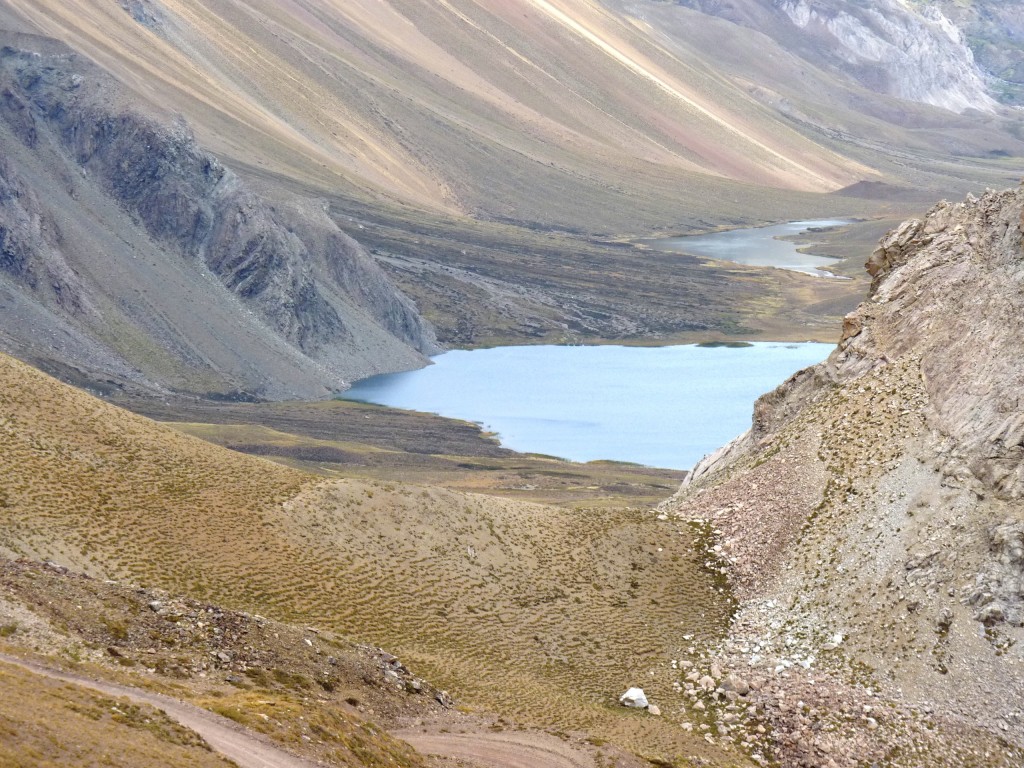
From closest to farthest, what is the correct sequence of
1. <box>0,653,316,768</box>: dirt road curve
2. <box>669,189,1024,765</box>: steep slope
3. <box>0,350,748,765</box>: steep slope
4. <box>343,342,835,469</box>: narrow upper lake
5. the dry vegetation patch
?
the dry vegetation patch, <box>0,653,316,768</box>: dirt road curve, <box>669,189,1024,765</box>: steep slope, <box>0,350,748,765</box>: steep slope, <box>343,342,835,469</box>: narrow upper lake

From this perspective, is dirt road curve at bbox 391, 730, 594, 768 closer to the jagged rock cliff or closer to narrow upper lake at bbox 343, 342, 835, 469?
narrow upper lake at bbox 343, 342, 835, 469

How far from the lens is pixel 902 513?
108 feet

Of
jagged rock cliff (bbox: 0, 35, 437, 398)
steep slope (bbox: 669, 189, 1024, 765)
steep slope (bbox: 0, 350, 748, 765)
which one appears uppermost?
steep slope (bbox: 669, 189, 1024, 765)

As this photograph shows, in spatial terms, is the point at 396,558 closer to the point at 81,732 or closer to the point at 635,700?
the point at 635,700

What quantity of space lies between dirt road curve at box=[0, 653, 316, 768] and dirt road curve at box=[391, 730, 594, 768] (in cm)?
393

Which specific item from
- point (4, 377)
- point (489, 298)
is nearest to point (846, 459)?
point (4, 377)

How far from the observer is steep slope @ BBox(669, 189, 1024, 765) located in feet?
93.4

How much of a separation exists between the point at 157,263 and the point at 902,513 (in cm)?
8837

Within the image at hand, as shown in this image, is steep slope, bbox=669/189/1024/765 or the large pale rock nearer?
steep slope, bbox=669/189/1024/765

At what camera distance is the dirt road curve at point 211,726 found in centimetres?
1950

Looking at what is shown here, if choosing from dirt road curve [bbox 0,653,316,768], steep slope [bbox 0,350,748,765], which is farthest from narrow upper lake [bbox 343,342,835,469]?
dirt road curve [bbox 0,653,316,768]

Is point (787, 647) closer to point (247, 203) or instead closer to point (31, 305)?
point (31, 305)

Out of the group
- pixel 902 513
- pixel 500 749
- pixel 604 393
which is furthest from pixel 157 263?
pixel 500 749

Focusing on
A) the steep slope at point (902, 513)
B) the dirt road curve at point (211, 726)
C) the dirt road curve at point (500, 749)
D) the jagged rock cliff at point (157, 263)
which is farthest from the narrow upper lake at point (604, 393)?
the dirt road curve at point (211, 726)
